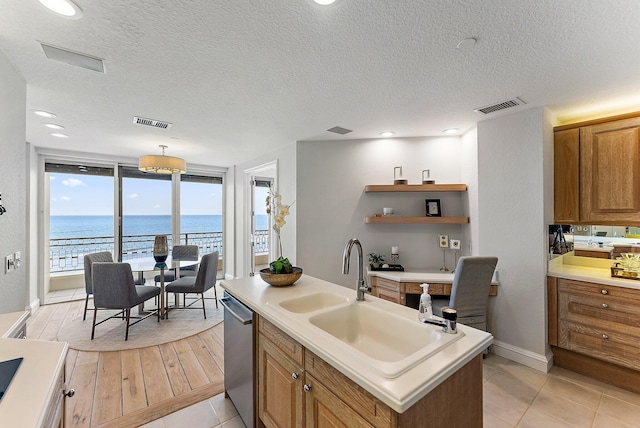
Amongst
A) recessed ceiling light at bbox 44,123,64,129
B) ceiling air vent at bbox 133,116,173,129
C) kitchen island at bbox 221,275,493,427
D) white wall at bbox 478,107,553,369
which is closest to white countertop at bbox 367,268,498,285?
white wall at bbox 478,107,553,369

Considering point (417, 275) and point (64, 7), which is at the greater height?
point (64, 7)

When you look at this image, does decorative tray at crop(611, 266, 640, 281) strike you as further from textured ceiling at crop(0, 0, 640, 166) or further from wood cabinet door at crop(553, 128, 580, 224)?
textured ceiling at crop(0, 0, 640, 166)

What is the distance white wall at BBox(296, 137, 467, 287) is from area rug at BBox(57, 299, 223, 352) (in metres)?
1.64

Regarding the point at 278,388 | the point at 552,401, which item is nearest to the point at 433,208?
the point at 552,401

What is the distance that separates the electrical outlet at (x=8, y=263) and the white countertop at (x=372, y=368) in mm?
1604

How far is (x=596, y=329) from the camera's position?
95.3 inches

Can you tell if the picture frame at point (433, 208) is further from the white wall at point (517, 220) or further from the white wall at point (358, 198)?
the white wall at point (517, 220)

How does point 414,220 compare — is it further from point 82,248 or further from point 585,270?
point 82,248

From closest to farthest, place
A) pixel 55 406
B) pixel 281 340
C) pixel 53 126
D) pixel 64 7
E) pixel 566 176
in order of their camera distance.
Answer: pixel 55 406 < pixel 64 7 < pixel 281 340 < pixel 566 176 < pixel 53 126

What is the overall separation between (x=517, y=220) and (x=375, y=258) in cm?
161

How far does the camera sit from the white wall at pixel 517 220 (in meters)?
2.66

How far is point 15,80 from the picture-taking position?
1965 millimetres

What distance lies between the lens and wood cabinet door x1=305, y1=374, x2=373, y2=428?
107 cm

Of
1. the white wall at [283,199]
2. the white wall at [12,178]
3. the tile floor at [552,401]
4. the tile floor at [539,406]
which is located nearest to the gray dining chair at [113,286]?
the white wall at [12,178]
